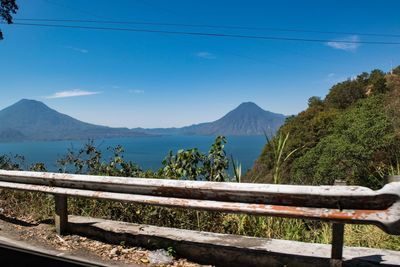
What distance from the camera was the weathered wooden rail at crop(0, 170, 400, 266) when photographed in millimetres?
2449

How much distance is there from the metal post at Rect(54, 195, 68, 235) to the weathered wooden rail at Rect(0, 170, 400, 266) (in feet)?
0.51

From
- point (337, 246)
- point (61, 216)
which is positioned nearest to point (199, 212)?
point (61, 216)

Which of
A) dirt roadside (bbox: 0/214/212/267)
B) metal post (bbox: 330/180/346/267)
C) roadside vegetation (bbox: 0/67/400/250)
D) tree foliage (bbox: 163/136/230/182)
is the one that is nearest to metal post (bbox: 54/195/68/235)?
dirt roadside (bbox: 0/214/212/267)

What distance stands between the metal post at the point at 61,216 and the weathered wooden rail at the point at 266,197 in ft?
0.51

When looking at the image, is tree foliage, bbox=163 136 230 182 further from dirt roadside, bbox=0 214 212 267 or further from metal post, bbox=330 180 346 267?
metal post, bbox=330 180 346 267

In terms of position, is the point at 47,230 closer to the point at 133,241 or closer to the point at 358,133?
the point at 133,241

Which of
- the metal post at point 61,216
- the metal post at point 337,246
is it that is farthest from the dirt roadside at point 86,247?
the metal post at point 337,246

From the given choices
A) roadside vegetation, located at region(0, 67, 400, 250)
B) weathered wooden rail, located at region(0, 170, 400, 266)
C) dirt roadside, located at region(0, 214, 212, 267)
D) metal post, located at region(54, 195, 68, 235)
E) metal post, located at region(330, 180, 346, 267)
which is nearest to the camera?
weathered wooden rail, located at region(0, 170, 400, 266)

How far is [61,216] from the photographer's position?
4188 millimetres

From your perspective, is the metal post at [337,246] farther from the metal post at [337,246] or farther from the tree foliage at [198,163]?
the tree foliage at [198,163]

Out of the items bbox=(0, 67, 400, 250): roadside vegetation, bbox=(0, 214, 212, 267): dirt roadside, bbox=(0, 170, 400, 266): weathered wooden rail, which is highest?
bbox=(0, 170, 400, 266): weathered wooden rail

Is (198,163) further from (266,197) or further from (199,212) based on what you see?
(266,197)

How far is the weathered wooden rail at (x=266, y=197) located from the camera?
2.45m

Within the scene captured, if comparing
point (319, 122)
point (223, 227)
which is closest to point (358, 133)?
point (319, 122)
